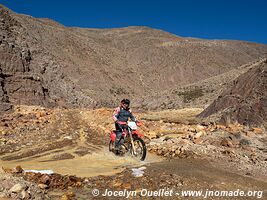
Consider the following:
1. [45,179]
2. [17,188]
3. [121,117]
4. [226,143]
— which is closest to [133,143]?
[121,117]

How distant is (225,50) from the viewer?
5266 inches

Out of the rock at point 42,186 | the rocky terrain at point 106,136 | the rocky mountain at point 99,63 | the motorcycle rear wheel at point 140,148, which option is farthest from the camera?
the rocky mountain at point 99,63

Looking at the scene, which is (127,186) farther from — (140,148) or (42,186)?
(140,148)

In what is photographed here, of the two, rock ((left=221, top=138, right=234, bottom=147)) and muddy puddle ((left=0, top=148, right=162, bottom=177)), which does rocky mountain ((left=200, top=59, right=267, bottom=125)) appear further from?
muddy puddle ((left=0, top=148, right=162, bottom=177))

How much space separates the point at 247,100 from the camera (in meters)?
21.4

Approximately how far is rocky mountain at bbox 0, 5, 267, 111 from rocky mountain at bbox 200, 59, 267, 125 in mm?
17219

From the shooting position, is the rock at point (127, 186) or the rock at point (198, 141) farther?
the rock at point (198, 141)

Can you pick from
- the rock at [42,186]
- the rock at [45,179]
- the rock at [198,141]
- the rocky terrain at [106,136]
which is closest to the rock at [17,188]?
the rocky terrain at [106,136]

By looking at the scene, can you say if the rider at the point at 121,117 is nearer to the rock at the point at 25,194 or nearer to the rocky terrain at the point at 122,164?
the rocky terrain at the point at 122,164

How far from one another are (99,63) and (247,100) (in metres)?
74.9

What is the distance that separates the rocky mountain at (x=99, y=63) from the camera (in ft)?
131

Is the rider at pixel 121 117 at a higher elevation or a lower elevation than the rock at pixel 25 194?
higher

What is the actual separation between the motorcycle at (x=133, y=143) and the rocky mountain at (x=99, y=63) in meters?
19.6

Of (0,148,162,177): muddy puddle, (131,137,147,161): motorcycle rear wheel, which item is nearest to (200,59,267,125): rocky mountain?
(0,148,162,177): muddy puddle
